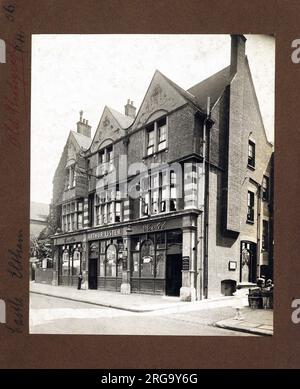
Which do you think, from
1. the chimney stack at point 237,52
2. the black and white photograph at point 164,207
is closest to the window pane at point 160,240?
the black and white photograph at point 164,207

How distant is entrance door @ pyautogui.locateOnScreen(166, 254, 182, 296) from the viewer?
8755mm

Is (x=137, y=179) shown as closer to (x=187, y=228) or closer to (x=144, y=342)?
(x=187, y=228)

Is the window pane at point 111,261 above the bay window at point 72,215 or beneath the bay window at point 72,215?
beneath

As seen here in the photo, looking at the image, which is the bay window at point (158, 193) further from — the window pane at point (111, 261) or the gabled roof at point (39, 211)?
the gabled roof at point (39, 211)

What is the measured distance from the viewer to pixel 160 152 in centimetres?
935

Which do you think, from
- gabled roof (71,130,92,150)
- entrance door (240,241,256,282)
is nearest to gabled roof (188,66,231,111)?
gabled roof (71,130,92,150)

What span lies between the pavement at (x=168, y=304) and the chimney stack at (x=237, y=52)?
4.57m

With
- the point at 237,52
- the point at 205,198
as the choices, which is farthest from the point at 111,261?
the point at 237,52

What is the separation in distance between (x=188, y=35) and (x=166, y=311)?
528 centimetres

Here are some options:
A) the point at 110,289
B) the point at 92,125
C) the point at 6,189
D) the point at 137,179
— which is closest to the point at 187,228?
the point at 137,179

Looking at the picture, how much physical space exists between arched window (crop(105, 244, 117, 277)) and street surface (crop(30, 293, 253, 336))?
8.06 ft

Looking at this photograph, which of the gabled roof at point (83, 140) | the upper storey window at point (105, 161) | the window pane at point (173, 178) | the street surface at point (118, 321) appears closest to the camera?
the street surface at point (118, 321)

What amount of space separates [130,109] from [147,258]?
14.7ft

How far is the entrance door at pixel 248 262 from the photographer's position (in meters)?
7.70
